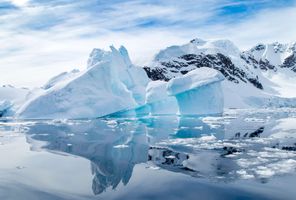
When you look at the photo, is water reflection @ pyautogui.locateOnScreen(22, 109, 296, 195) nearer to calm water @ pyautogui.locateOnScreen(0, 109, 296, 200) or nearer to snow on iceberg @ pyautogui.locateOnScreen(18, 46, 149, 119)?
calm water @ pyautogui.locateOnScreen(0, 109, 296, 200)

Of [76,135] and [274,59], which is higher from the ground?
[274,59]

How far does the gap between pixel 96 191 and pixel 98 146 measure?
263 inches

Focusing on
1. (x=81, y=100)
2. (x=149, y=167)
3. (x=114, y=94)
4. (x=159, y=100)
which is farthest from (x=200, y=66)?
(x=149, y=167)

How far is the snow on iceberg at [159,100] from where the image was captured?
114ft

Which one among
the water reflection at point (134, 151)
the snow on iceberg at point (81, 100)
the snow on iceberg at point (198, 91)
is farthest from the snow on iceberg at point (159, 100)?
the water reflection at point (134, 151)

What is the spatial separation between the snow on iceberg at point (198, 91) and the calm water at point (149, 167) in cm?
1346

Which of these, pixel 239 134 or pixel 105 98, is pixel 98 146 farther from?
pixel 105 98

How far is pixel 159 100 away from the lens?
3578 cm

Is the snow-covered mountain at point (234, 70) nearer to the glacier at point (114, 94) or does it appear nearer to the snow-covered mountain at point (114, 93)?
the snow-covered mountain at point (114, 93)

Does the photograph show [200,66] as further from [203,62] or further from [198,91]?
[198,91]

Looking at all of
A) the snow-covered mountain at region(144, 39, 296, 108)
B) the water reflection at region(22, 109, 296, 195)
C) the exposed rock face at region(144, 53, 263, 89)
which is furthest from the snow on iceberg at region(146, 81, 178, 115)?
the exposed rock face at region(144, 53, 263, 89)

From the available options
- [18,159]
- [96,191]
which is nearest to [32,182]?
[96,191]

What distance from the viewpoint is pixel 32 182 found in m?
9.73

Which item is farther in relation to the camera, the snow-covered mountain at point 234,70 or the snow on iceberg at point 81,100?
the snow-covered mountain at point 234,70
